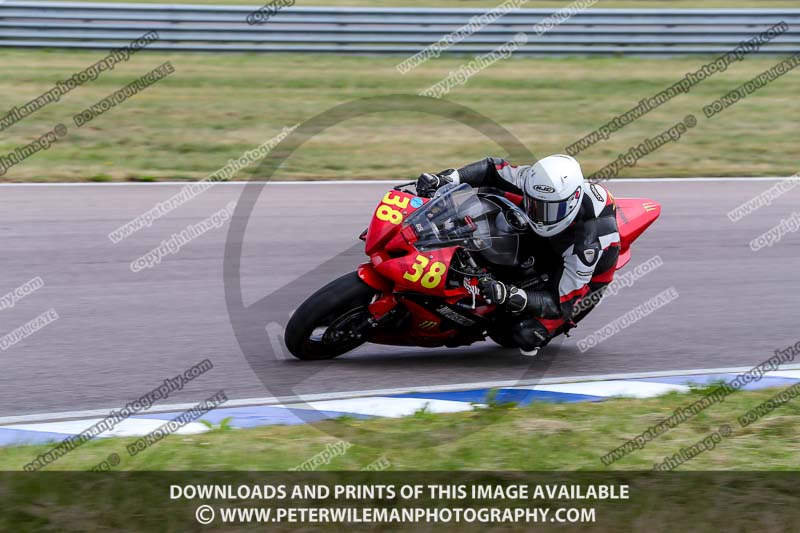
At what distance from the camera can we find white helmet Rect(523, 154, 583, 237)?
645 centimetres

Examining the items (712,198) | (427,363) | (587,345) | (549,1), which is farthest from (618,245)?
(549,1)

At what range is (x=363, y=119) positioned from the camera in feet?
48.1

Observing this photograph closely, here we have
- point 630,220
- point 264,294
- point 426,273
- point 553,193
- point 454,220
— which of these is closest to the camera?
point 553,193

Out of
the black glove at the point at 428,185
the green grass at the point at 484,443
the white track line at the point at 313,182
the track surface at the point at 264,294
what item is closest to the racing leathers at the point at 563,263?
the black glove at the point at 428,185

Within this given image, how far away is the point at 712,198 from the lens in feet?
38.4

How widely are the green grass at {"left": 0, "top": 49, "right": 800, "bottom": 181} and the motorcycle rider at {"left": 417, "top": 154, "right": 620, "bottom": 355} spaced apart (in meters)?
5.13

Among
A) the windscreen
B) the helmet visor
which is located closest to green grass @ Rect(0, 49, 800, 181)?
the windscreen

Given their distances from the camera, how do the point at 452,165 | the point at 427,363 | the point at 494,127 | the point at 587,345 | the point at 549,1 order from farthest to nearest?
the point at 549,1, the point at 494,127, the point at 452,165, the point at 587,345, the point at 427,363

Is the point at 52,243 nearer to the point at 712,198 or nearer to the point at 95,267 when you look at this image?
the point at 95,267

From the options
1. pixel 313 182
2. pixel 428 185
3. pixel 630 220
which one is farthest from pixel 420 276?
pixel 313 182

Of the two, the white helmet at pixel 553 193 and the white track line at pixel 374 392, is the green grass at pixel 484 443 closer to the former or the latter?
the white track line at pixel 374 392

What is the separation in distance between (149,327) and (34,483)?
9.41 feet

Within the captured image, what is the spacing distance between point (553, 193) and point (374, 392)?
6.11ft

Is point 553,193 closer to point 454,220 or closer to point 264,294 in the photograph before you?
point 454,220
